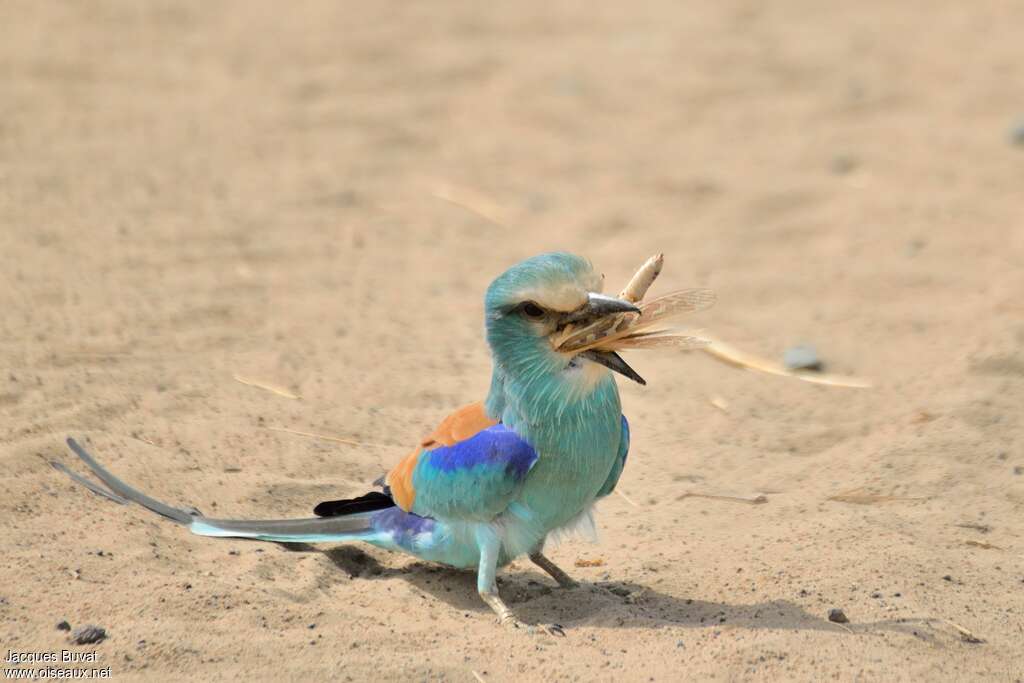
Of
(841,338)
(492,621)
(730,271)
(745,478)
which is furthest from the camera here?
(730,271)

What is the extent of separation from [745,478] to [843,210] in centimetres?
286

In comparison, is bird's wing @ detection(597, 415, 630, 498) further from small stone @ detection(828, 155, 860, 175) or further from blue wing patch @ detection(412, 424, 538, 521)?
small stone @ detection(828, 155, 860, 175)

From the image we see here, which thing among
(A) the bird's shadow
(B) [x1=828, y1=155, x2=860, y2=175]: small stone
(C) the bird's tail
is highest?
(B) [x1=828, y1=155, x2=860, y2=175]: small stone

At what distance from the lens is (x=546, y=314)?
3.94 meters

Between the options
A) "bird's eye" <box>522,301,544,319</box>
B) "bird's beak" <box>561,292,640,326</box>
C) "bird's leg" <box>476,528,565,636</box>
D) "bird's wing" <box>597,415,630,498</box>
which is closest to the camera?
"bird's beak" <box>561,292,640,326</box>

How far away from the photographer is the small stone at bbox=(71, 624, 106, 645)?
12.2ft

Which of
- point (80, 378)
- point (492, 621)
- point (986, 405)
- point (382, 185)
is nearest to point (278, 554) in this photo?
point (492, 621)

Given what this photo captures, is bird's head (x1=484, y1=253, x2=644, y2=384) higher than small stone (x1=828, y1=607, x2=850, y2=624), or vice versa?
bird's head (x1=484, y1=253, x2=644, y2=384)

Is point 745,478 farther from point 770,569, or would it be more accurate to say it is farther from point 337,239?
point 337,239

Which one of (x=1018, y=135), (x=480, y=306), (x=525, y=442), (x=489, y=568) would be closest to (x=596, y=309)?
(x=525, y=442)

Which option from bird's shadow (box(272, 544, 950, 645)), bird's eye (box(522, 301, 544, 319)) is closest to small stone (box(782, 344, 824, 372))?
bird's shadow (box(272, 544, 950, 645))

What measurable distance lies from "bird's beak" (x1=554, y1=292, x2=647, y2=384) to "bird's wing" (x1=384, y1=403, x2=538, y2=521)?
1.13ft

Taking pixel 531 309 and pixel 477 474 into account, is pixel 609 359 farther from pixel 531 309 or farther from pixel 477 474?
pixel 477 474

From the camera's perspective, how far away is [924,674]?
12.0 ft
